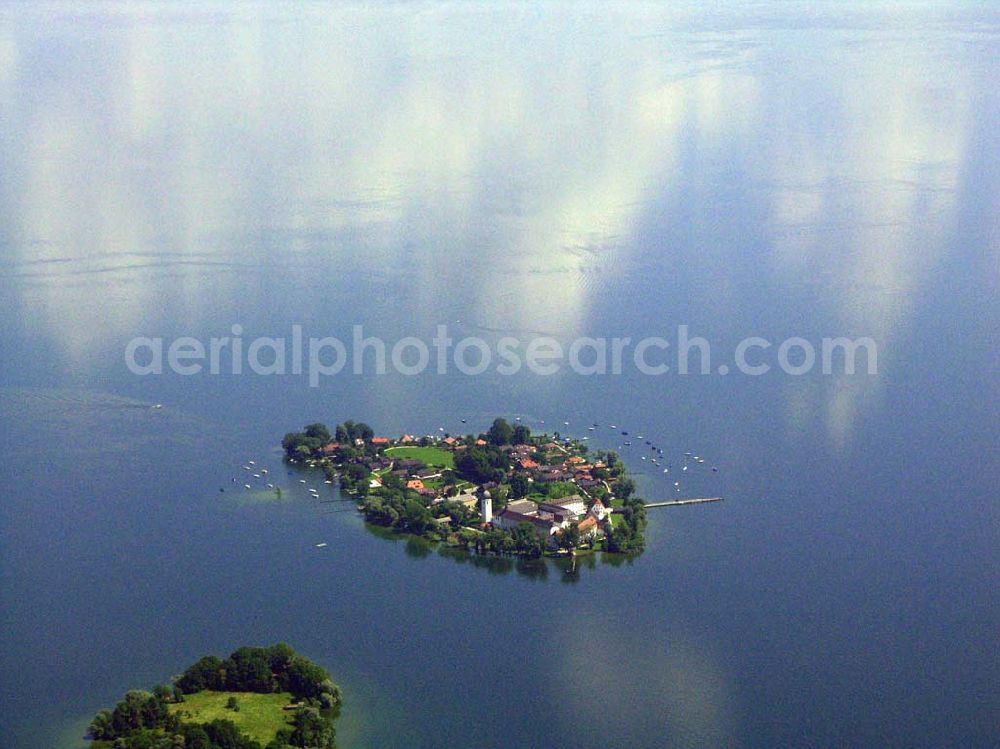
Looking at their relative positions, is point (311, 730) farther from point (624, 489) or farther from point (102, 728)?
point (624, 489)

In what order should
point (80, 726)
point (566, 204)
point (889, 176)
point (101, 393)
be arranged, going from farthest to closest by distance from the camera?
1. point (889, 176)
2. point (566, 204)
3. point (101, 393)
4. point (80, 726)

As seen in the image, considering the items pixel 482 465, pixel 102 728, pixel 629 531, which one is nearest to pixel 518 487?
pixel 482 465

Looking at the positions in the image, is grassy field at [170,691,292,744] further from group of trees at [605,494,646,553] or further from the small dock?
the small dock

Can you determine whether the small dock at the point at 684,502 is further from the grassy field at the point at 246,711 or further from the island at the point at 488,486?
the grassy field at the point at 246,711

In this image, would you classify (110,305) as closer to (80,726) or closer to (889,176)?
(80,726)

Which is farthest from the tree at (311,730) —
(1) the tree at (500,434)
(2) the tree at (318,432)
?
(1) the tree at (500,434)

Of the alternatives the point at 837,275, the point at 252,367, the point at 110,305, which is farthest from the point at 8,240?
the point at 837,275
